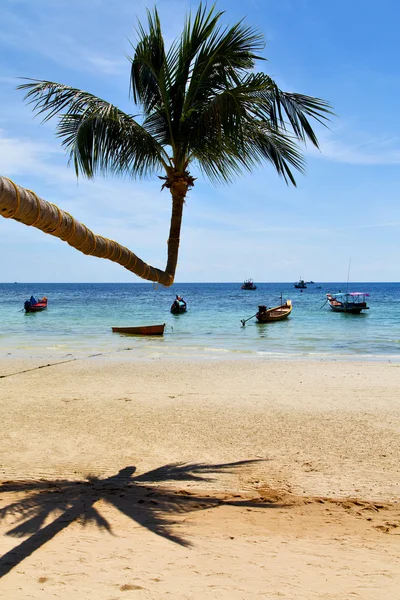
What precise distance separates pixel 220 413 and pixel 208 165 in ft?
16.7

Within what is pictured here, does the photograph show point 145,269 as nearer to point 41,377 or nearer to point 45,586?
point 45,586

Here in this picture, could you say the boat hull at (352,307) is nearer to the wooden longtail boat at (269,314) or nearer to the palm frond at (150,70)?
the wooden longtail boat at (269,314)

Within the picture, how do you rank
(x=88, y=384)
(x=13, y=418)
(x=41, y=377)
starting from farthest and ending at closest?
(x=41, y=377)
(x=88, y=384)
(x=13, y=418)

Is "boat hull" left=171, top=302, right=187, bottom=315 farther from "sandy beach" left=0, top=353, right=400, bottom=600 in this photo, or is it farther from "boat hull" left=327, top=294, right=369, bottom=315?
"sandy beach" left=0, top=353, right=400, bottom=600

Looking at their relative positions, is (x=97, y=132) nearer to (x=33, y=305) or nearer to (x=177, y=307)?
(x=177, y=307)

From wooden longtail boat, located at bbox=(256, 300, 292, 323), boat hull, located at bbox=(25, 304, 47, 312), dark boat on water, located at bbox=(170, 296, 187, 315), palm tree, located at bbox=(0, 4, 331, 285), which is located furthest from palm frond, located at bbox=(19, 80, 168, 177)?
boat hull, located at bbox=(25, 304, 47, 312)

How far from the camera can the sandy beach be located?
366cm

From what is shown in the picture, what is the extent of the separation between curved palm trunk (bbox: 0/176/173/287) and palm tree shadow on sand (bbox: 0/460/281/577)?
225cm

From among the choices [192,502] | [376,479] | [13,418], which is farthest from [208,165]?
[13,418]

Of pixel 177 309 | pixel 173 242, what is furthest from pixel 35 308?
pixel 173 242

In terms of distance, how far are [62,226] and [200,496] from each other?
3.26m

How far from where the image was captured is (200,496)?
5.30m

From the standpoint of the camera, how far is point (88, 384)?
1257 cm

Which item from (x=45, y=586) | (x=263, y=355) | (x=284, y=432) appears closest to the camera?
(x=45, y=586)
